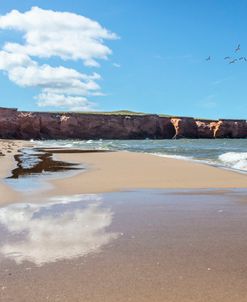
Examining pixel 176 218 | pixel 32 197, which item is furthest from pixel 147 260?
pixel 32 197

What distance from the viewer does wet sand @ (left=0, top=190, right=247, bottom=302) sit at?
4133 millimetres

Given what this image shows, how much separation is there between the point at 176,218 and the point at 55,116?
11808 cm

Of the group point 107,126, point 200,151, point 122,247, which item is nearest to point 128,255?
point 122,247

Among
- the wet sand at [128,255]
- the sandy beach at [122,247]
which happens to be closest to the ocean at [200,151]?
the sandy beach at [122,247]

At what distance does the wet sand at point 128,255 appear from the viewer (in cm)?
413

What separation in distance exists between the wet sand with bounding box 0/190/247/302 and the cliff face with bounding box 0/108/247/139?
107131mm

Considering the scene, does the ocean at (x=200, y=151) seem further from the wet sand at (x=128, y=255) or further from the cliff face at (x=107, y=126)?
the cliff face at (x=107, y=126)

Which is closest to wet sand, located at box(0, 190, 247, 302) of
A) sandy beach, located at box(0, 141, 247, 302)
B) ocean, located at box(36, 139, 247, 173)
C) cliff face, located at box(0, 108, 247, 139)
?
sandy beach, located at box(0, 141, 247, 302)

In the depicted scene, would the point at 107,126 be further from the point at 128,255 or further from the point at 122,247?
the point at 128,255

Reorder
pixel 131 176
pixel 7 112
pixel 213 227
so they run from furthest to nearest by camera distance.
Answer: pixel 7 112 < pixel 131 176 < pixel 213 227

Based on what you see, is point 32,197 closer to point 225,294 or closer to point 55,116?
point 225,294

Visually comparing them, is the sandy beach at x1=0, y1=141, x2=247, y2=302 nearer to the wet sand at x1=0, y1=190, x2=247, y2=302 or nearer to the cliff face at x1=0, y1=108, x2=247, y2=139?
the wet sand at x1=0, y1=190, x2=247, y2=302

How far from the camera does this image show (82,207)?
29.3ft

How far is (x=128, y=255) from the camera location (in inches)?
209
